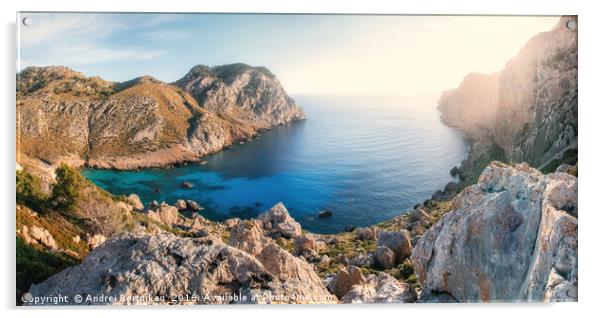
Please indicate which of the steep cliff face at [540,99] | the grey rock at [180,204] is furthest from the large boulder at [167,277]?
the steep cliff face at [540,99]

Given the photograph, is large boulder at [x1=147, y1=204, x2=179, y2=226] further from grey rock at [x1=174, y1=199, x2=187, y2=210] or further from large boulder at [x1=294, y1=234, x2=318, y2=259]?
large boulder at [x1=294, y1=234, x2=318, y2=259]

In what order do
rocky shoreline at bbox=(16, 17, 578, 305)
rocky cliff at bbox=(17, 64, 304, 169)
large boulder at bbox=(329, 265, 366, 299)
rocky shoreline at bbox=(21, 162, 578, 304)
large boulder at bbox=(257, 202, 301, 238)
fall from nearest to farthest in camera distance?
rocky shoreline at bbox=(21, 162, 578, 304)
rocky shoreline at bbox=(16, 17, 578, 305)
large boulder at bbox=(329, 265, 366, 299)
rocky cliff at bbox=(17, 64, 304, 169)
large boulder at bbox=(257, 202, 301, 238)

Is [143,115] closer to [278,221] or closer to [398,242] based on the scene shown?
[278,221]

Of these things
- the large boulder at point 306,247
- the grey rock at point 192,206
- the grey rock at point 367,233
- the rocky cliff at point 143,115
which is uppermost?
the rocky cliff at point 143,115

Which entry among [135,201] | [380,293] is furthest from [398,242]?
[135,201]

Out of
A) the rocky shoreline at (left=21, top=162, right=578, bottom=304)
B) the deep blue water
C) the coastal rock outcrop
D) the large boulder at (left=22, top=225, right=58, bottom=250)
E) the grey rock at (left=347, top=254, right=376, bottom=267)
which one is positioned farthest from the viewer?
the grey rock at (left=347, top=254, right=376, bottom=267)

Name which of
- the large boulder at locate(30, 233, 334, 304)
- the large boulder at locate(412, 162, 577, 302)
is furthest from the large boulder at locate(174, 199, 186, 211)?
the large boulder at locate(412, 162, 577, 302)

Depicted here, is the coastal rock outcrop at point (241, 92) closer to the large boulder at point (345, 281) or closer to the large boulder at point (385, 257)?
the large boulder at point (385, 257)

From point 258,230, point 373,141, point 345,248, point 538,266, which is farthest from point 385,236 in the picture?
point 538,266
